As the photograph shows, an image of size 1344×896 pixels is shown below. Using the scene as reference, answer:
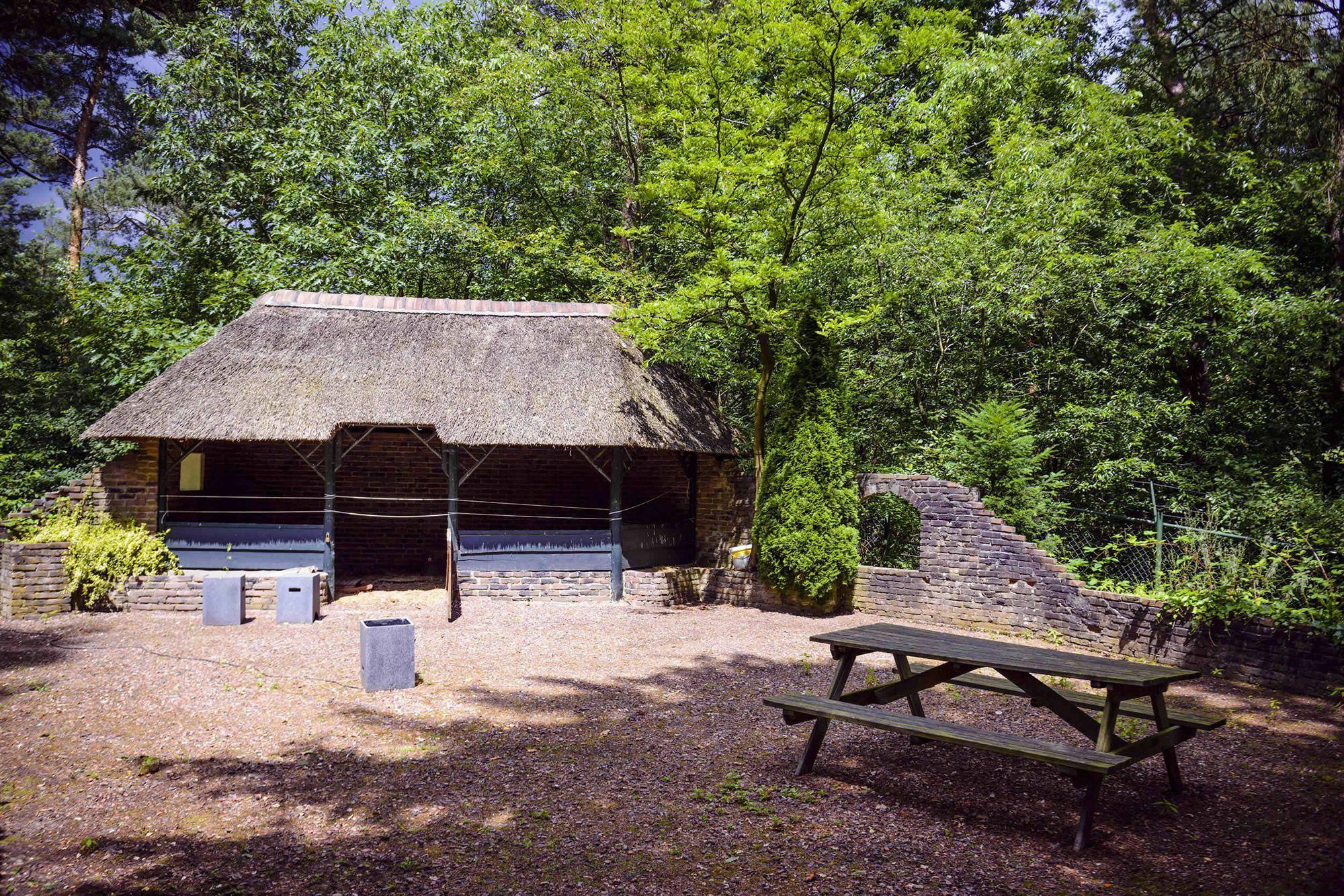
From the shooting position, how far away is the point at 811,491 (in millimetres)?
11117

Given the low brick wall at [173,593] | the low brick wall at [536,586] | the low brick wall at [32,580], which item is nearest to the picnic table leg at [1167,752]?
the low brick wall at [536,586]

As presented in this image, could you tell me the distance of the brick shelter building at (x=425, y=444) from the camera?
1114 centimetres

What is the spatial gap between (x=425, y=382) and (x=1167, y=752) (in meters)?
10.1

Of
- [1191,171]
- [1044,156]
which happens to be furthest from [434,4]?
[1191,171]

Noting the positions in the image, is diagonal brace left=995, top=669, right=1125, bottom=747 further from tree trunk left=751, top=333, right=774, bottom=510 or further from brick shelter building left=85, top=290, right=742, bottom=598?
tree trunk left=751, top=333, right=774, bottom=510

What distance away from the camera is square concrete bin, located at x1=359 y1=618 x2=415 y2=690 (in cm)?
700

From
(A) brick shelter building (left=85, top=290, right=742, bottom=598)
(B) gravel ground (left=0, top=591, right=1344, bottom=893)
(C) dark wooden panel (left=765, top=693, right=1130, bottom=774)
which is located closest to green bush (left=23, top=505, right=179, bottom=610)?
(A) brick shelter building (left=85, top=290, right=742, bottom=598)

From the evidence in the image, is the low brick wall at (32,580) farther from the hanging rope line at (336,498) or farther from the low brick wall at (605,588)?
the low brick wall at (605,588)

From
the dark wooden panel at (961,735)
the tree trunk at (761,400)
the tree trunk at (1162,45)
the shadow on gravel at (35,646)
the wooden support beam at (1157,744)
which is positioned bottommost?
the shadow on gravel at (35,646)

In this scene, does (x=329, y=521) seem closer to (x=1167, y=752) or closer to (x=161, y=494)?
(x=161, y=494)

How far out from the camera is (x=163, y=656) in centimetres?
805

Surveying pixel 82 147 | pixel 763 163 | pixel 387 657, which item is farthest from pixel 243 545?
pixel 82 147

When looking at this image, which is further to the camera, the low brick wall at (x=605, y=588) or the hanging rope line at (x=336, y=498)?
the low brick wall at (x=605, y=588)

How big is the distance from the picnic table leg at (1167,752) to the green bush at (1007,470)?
562 centimetres
